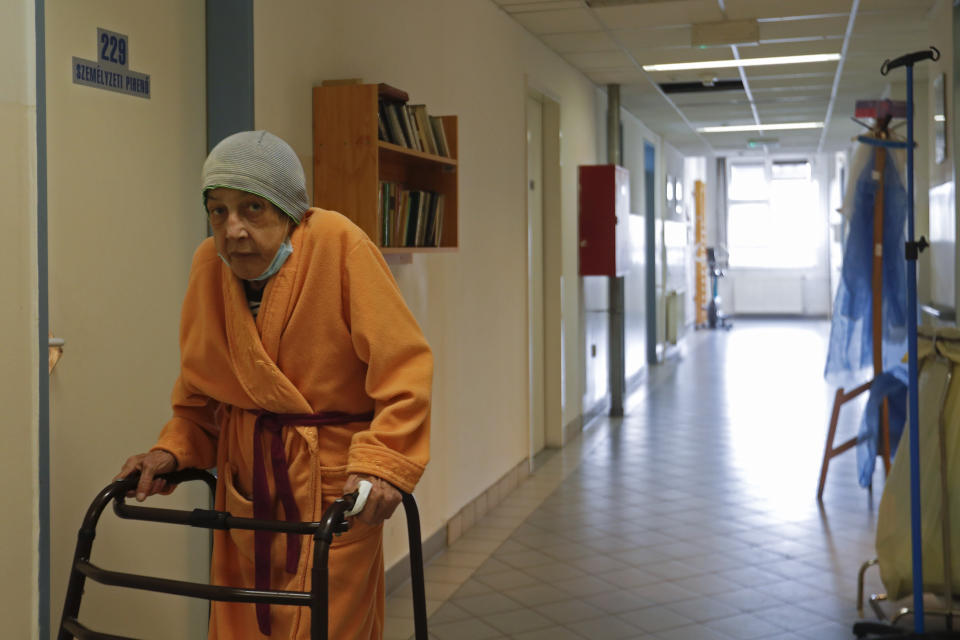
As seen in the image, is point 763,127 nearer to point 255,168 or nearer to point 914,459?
point 914,459

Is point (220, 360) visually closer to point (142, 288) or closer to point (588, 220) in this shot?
point (142, 288)

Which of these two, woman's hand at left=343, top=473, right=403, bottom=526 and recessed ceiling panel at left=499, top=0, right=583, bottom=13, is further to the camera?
recessed ceiling panel at left=499, top=0, right=583, bottom=13

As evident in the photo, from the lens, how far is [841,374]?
18.0 ft

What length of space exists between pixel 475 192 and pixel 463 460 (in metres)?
1.41

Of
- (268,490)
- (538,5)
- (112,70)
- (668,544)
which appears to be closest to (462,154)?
(538,5)

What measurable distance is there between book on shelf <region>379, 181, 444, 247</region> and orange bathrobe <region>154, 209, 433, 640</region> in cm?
151

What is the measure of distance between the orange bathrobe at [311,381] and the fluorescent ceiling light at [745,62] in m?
6.16

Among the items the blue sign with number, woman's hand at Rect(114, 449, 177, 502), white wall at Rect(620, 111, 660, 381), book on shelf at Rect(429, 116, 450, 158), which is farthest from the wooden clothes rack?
white wall at Rect(620, 111, 660, 381)

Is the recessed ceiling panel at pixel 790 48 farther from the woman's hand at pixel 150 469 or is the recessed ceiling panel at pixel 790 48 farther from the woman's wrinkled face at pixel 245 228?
the woman's hand at pixel 150 469

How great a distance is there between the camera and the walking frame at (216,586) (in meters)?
1.63

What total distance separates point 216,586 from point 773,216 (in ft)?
63.5

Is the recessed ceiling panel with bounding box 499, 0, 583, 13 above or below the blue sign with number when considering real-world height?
above

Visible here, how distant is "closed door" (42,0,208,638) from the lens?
254 cm

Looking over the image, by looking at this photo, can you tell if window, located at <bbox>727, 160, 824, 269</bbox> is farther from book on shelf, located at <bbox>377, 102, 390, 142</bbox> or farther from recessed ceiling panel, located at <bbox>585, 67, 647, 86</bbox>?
book on shelf, located at <bbox>377, 102, 390, 142</bbox>
